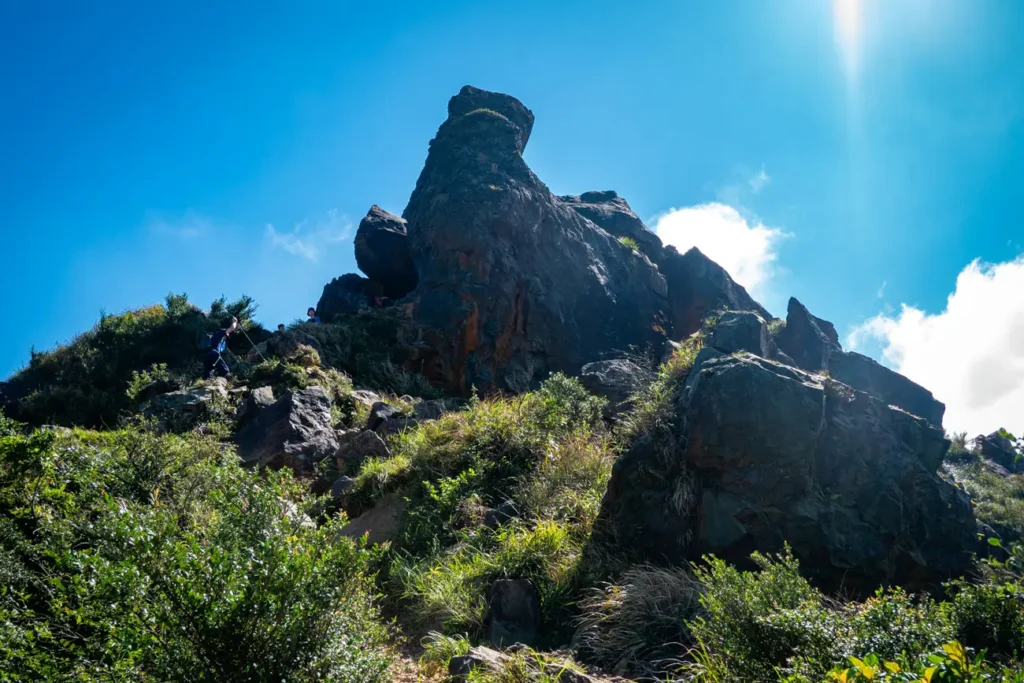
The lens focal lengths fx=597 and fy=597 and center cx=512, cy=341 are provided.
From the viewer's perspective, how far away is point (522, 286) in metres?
18.2

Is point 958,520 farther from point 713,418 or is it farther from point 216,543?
point 216,543

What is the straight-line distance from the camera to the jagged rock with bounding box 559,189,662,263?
79.6ft

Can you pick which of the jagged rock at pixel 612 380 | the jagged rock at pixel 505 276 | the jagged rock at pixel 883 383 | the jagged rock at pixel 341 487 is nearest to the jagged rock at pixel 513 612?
the jagged rock at pixel 341 487

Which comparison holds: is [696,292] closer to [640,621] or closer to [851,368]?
[851,368]

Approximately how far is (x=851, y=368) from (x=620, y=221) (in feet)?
44.0

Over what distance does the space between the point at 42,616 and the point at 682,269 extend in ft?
72.1

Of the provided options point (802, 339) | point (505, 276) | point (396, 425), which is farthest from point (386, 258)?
point (802, 339)

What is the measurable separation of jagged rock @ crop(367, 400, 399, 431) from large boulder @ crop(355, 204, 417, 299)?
1109cm

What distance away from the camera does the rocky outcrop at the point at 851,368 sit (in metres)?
13.5

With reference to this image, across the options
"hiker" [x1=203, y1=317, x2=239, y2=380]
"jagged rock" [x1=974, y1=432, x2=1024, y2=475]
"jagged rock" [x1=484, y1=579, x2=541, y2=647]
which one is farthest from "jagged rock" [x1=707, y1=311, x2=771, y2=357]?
"jagged rock" [x1=974, y1=432, x2=1024, y2=475]

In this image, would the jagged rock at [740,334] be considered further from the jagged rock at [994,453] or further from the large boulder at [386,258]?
the large boulder at [386,258]

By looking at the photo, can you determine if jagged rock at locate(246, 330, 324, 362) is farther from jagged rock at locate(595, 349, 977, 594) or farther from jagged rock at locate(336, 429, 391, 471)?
jagged rock at locate(595, 349, 977, 594)

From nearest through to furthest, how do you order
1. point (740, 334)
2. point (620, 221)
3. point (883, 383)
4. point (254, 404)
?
point (740, 334), point (254, 404), point (883, 383), point (620, 221)

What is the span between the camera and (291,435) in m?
10.5
